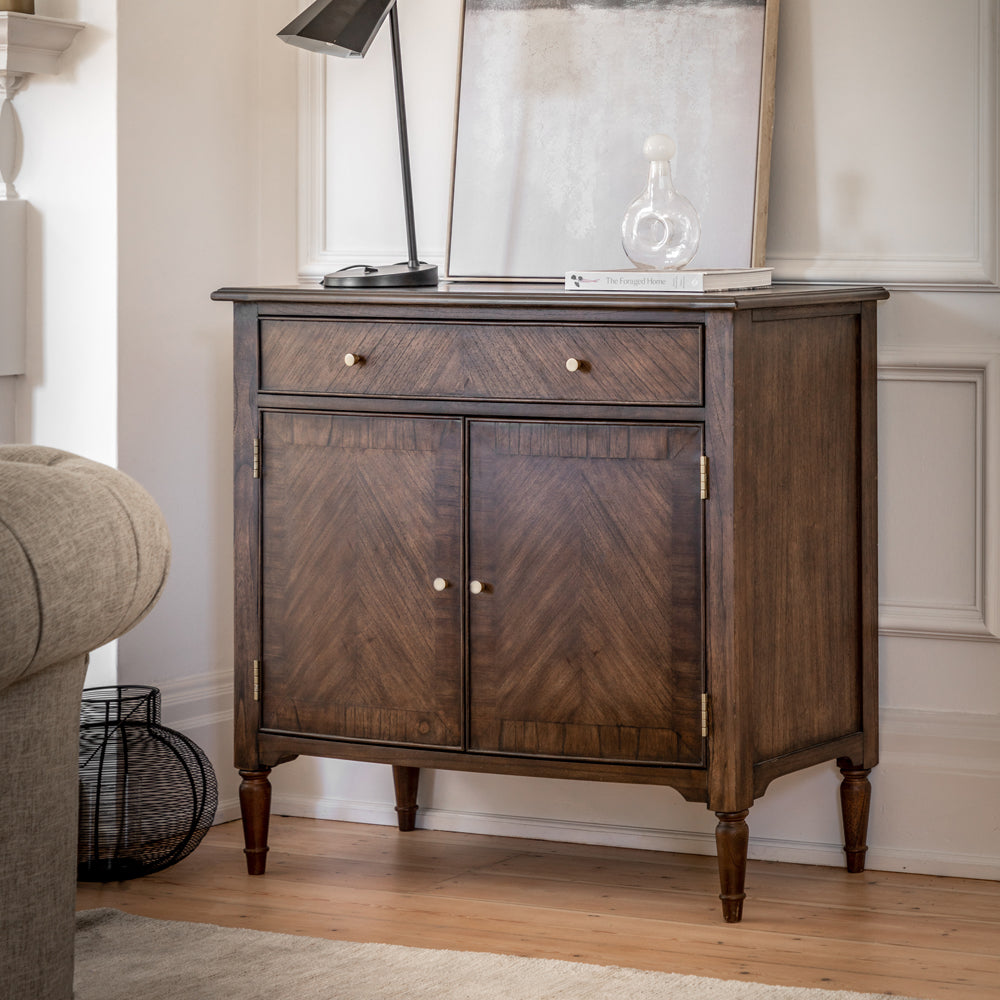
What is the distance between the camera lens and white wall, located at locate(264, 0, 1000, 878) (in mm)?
2414

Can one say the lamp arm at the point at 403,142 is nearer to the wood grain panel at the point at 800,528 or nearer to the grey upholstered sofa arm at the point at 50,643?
the wood grain panel at the point at 800,528

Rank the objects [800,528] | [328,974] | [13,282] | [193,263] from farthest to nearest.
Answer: [193,263], [13,282], [800,528], [328,974]

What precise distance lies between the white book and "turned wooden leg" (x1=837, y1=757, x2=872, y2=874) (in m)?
0.82

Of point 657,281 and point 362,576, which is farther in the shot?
point 362,576

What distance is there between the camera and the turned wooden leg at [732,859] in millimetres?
2162

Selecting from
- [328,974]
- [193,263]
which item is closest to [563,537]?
[328,974]

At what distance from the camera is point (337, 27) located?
2428mm

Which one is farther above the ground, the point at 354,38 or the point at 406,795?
the point at 354,38

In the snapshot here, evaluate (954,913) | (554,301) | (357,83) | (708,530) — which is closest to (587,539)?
(708,530)

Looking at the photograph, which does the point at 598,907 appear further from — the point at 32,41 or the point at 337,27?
the point at 32,41

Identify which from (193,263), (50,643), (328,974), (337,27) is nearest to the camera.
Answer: (50,643)

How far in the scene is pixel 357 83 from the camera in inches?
111

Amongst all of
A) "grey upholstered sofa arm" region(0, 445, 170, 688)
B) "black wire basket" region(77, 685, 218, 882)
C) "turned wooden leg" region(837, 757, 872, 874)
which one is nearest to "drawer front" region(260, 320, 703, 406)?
"black wire basket" region(77, 685, 218, 882)

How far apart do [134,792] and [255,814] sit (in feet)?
0.74
